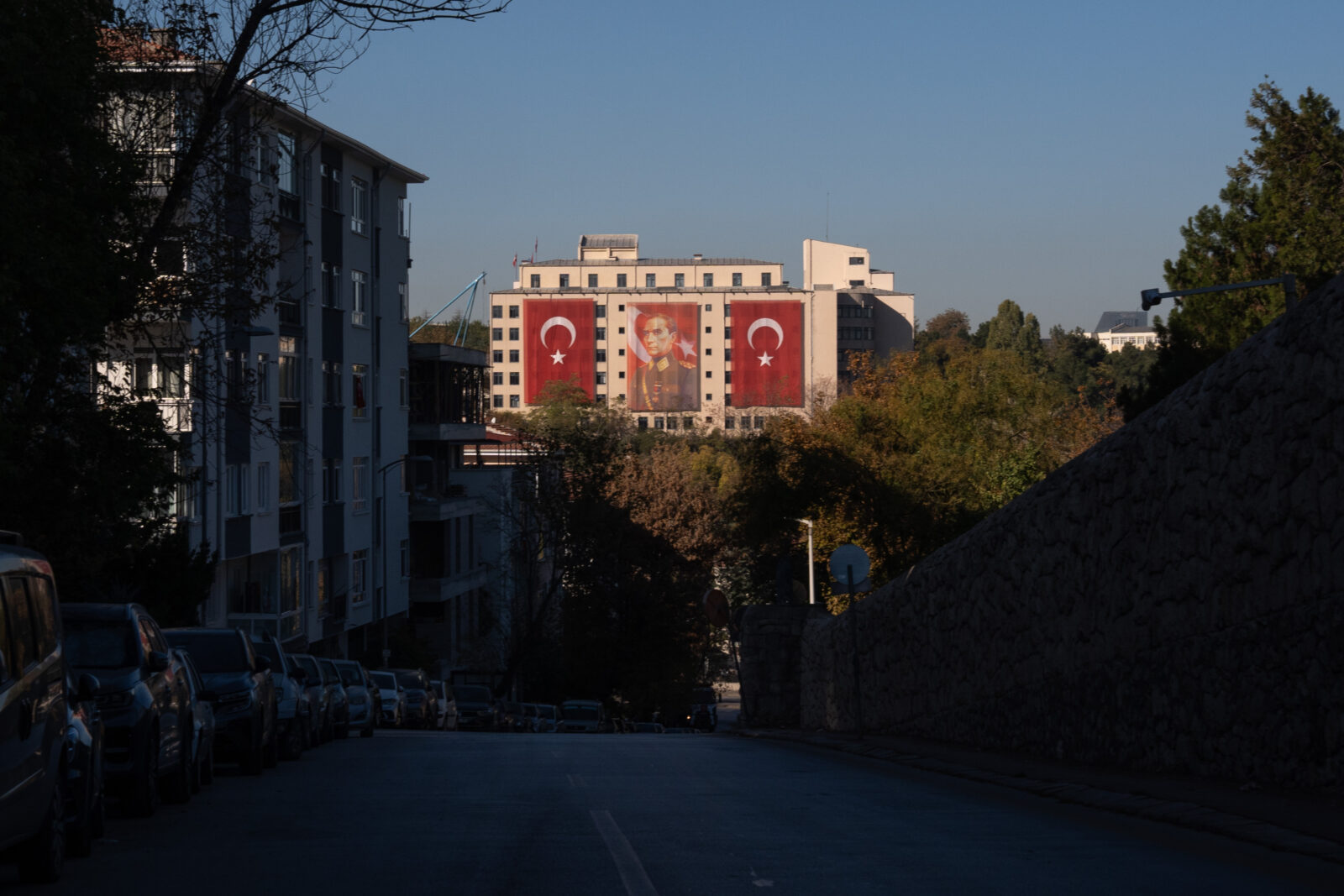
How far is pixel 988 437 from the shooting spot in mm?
58969

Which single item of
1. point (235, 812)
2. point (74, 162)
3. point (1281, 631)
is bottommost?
point (235, 812)

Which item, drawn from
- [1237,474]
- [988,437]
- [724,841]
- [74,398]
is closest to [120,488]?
[74,398]

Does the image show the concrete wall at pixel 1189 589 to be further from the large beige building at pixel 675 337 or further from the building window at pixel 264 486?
the large beige building at pixel 675 337

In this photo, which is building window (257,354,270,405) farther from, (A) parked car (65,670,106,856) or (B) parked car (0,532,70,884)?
(B) parked car (0,532,70,884)

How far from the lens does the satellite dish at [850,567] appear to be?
2184cm

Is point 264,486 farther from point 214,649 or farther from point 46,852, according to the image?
point 46,852

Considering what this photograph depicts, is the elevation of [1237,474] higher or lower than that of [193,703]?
higher

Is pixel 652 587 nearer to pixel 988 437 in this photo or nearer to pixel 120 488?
pixel 988 437

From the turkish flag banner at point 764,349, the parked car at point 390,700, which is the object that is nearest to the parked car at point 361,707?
the parked car at point 390,700

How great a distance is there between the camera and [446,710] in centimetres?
4444

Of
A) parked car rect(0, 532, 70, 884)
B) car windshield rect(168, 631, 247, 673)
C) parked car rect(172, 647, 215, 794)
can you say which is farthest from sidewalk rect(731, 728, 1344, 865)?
car windshield rect(168, 631, 247, 673)

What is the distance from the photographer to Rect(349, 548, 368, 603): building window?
5153 centimetres

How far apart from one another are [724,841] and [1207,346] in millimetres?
24751

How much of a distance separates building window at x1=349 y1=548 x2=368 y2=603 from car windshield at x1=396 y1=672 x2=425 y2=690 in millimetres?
7687
